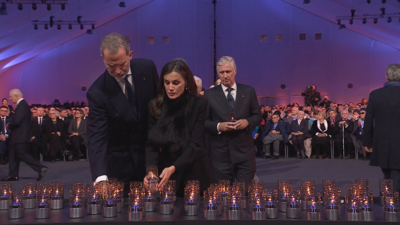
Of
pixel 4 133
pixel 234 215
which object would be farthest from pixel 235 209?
pixel 4 133

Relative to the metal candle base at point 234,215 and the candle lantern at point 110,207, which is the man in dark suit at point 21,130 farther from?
the metal candle base at point 234,215

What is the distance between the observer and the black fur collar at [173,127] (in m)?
2.48

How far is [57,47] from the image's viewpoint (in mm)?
21906

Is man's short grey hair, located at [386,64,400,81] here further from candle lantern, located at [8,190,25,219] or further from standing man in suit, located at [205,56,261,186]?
candle lantern, located at [8,190,25,219]

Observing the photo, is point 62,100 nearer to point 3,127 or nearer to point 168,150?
point 3,127

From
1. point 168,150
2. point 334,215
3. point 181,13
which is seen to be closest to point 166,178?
point 168,150

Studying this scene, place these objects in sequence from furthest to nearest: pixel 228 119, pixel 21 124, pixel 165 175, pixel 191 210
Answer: pixel 21 124, pixel 228 119, pixel 165 175, pixel 191 210

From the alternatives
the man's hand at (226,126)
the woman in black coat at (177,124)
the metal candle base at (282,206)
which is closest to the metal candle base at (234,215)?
the metal candle base at (282,206)

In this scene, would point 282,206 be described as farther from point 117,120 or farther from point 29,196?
point 29,196

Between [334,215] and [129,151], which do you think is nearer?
[334,215]

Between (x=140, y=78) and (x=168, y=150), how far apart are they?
0.43 m

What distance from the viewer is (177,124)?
250 centimetres

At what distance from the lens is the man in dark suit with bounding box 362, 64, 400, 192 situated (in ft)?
14.4

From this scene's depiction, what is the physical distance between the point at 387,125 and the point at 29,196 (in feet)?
10.8
